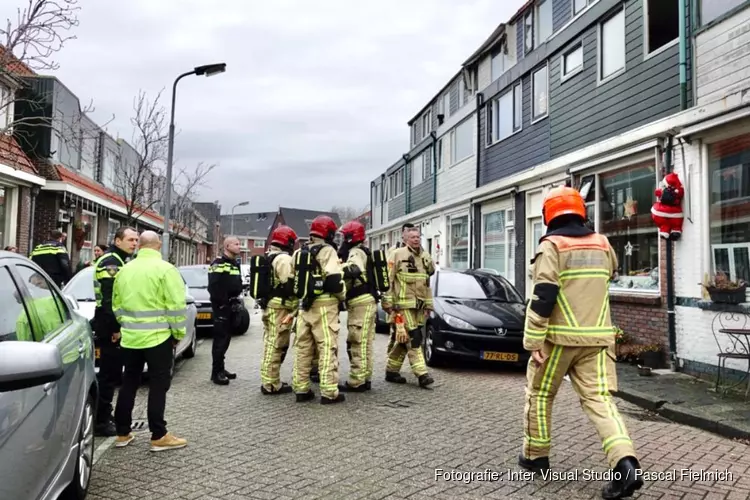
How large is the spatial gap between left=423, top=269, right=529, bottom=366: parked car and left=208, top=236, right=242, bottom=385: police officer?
2.91 m

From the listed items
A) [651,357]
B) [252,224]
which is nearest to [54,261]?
[651,357]

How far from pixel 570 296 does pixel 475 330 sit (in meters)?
4.37

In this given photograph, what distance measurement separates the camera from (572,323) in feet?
12.8

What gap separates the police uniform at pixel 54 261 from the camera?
352 inches

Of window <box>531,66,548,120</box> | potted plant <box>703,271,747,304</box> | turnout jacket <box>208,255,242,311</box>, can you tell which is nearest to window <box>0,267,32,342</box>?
turnout jacket <box>208,255,242,311</box>

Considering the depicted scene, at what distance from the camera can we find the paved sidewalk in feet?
18.0

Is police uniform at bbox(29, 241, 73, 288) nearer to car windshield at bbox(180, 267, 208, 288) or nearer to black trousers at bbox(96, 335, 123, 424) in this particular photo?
car windshield at bbox(180, 267, 208, 288)

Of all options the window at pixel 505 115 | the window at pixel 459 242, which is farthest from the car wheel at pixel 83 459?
the window at pixel 459 242

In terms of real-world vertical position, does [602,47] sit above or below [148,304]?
above

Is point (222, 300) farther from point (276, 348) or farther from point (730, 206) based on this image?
point (730, 206)

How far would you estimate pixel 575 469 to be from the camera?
13.8 feet

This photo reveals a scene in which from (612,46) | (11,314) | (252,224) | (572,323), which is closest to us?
(11,314)

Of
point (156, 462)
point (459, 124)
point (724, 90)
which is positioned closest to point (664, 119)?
point (724, 90)

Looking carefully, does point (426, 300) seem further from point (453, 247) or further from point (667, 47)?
point (453, 247)
